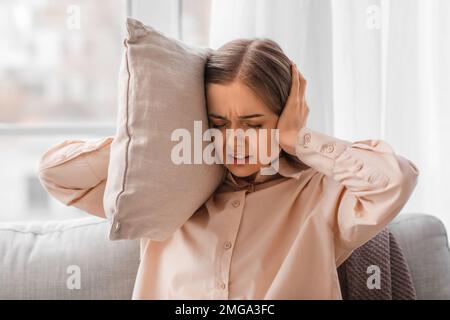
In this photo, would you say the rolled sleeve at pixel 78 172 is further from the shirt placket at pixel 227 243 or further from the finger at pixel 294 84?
the finger at pixel 294 84

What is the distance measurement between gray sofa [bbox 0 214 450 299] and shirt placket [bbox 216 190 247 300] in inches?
10.5

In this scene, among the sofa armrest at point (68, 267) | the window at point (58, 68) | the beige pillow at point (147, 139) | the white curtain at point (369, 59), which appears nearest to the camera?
the beige pillow at point (147, 139)

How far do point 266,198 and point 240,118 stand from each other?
18 cm

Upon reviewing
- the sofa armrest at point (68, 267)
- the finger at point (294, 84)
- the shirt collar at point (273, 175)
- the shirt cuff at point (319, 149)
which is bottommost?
the sofa armrest at point (68, 267)

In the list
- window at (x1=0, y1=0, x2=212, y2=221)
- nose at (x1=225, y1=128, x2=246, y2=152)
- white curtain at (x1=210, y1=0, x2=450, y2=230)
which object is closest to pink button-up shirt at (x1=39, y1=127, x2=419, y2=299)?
nose at (x1=225, y1=128, x2=246, y2=152)

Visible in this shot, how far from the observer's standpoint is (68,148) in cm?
126

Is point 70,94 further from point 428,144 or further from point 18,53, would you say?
point 428,144

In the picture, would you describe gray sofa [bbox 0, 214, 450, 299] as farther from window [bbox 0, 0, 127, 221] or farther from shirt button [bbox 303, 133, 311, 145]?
window [bbox 0, 0, 127, 221]

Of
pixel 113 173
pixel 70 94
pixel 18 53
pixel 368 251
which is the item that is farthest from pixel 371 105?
pixel 18 53

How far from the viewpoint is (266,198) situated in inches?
49.0

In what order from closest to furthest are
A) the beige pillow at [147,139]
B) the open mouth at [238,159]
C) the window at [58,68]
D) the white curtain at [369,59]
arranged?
1. the beige pillow at [147,139]
2. the open mouth at [238,159]
3. the white curtain at [369,59]
4. the window at [58,68]

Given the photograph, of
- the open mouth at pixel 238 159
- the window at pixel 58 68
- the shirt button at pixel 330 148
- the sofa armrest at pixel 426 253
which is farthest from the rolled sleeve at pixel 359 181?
the window at pixel 58 68

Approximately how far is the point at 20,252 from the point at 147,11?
0.75 metres

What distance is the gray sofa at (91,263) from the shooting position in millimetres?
1342
